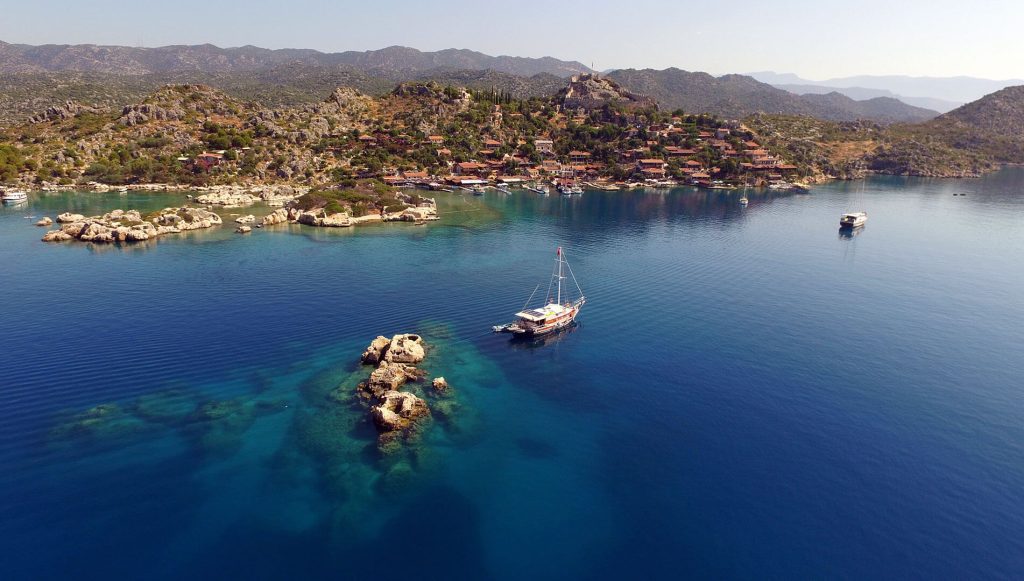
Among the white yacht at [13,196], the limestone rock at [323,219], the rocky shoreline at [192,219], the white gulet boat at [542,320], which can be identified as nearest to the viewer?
the white gulet boat at [542,320]

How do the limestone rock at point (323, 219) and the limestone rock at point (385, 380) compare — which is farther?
the limestone rock at point (323, 219)

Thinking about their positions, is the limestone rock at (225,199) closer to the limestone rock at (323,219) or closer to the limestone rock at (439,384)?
the limestone rock at (323,219)

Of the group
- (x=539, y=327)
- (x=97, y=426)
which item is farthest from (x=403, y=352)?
(x=97, y=426)

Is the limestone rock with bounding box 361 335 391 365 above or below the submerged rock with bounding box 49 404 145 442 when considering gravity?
above

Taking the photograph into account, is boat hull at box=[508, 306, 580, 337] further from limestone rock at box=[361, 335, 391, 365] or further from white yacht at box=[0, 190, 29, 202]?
white yacht at box=[0, 190, 29, 202]

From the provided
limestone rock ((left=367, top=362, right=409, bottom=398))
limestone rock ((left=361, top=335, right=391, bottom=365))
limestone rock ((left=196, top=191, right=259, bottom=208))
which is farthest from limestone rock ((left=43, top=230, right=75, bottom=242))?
limestone rock ((left=367, top=362, right=409, bottom=398))

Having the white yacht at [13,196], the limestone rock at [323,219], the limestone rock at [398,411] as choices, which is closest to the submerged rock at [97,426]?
the limestone rock at [398,411]

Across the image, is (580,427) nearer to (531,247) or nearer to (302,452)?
(302,452)

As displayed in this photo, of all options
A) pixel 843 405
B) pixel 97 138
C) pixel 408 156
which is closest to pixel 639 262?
pixel 843 405
